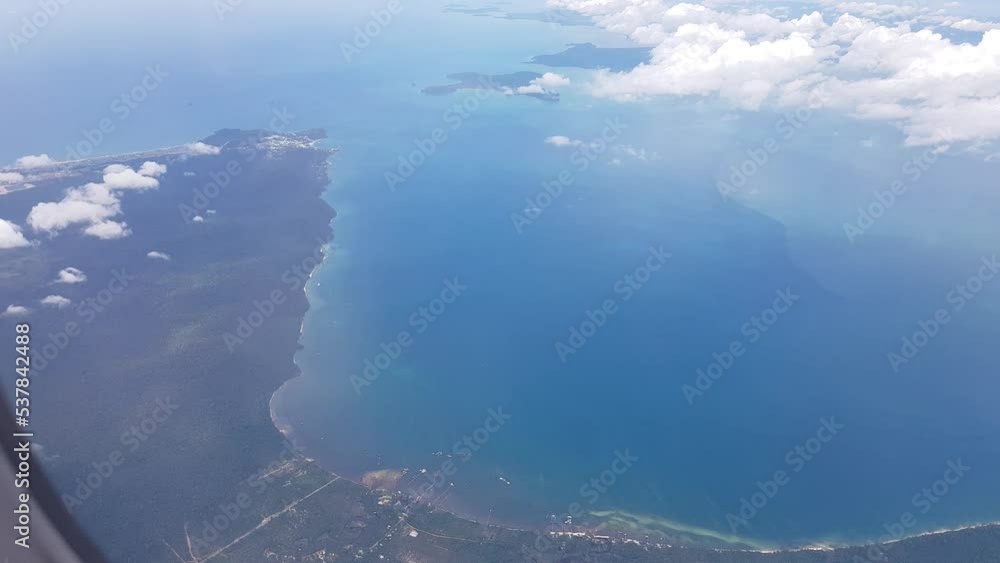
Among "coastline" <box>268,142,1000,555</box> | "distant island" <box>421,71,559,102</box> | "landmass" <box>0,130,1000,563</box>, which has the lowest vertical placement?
"distant island" <box>421,71,559,102</box>

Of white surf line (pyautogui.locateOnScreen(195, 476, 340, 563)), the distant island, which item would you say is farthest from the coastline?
the distant island

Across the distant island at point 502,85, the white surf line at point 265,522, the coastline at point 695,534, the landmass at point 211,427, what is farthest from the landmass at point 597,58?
the white surf line at point 265,522

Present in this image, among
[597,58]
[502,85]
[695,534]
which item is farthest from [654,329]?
[597,58]

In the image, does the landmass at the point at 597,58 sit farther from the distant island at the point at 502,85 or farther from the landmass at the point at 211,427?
the landmass at the point at 211,427

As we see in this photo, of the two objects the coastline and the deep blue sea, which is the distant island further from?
the coastline

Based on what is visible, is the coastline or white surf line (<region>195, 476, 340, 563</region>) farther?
the coastline

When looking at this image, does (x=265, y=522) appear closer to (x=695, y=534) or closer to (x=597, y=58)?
(x=695, y=534)
